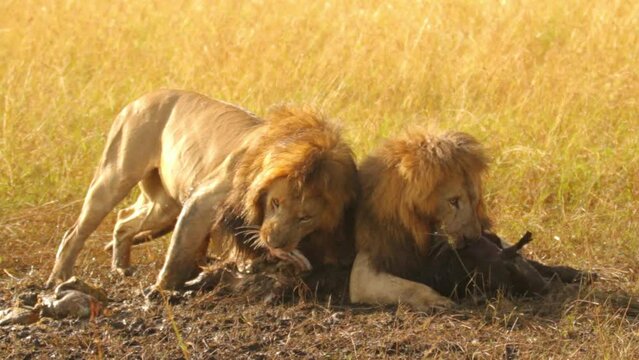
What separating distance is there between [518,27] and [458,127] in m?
1.88

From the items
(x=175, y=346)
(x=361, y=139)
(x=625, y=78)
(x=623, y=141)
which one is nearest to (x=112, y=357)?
(x=175, y=346)

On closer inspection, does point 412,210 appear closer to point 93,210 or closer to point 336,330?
point 336,330

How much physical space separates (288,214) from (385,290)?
462mm

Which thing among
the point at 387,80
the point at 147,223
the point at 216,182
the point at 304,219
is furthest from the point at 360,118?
the point at 304,219

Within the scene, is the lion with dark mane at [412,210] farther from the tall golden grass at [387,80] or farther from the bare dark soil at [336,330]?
the tall golden grass at [387,80]

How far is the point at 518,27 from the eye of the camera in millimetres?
A: 9094

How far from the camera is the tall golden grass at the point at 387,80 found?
6809 millimetres

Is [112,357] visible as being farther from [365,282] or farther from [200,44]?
[200,44]

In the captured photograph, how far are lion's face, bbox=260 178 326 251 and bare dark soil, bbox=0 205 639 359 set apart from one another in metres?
0.27

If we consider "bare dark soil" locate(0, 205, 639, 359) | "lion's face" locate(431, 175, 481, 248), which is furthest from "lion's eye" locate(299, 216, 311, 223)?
"lion's face" locate(431, 175, 481, 248)

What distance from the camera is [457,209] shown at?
489cm

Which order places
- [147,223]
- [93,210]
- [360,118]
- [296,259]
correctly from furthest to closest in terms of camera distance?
1. [360,118]
2. [147,223]
3. [93,210]
4. [296,259]

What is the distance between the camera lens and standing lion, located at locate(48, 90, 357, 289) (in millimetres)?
4918

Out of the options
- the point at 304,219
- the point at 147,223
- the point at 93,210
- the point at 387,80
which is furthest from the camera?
the point at 387,80
